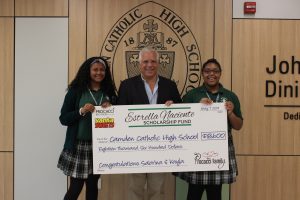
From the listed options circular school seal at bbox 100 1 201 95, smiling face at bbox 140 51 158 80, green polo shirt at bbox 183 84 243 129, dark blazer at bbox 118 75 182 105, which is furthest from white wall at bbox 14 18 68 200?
green polo shirt at bbox 183 84 243 129

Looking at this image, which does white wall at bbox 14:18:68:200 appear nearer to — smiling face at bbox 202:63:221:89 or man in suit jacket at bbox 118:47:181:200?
man in suit jacket at bbox 118:47:181:200

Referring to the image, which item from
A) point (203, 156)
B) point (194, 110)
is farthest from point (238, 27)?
point (203, 156)

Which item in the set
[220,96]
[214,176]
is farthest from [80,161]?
[220,96]

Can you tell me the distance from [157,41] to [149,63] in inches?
33.3

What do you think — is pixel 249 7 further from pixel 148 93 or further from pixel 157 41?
pixel 148 93

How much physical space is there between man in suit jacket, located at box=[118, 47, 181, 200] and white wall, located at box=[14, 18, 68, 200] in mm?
1027

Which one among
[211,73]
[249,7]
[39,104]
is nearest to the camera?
[211,73]

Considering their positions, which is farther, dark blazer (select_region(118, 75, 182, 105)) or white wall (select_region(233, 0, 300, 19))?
white wall (select_region(233, 0, 300, 19))

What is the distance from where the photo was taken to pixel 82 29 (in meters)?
3.69

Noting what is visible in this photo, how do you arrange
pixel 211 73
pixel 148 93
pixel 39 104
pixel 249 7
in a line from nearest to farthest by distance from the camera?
pixel 211 73, pixel 148 93, pixel 249 7, pixel 39 104

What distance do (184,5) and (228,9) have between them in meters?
0.46

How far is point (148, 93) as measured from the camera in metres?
3.02

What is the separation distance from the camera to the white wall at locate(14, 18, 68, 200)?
3713mm

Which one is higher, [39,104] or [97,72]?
[97,72]
